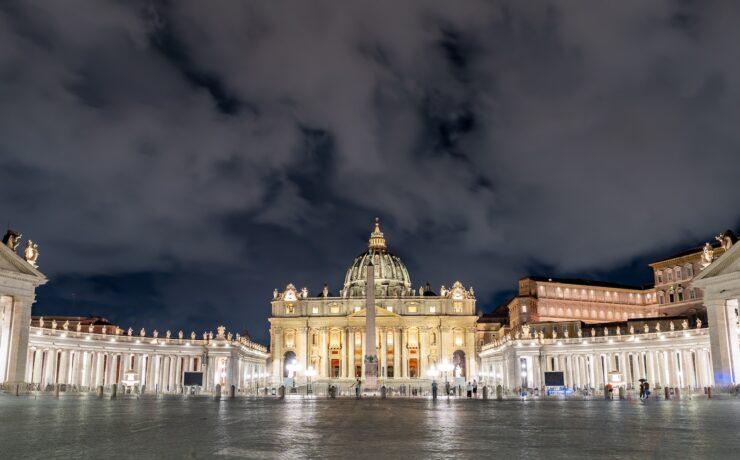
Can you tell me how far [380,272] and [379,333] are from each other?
28.8m

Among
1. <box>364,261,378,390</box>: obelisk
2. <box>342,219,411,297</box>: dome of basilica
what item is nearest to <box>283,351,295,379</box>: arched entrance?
<box>342,219,411,297</box>: dome of basilica

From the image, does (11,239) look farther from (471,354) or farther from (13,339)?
(471,354)

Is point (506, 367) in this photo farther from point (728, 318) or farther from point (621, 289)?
point (728, 318)

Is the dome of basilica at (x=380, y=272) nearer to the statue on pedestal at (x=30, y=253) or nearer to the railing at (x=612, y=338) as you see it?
the railing at (x=612, y=338)

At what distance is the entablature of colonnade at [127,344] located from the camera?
81375mm

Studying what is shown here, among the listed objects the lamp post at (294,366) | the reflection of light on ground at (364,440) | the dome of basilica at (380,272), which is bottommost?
the reflection of light on ground at (364,440)

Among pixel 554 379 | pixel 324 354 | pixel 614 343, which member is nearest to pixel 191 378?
pixel 554 379

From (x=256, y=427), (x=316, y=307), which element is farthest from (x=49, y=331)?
(x=316, y=307)

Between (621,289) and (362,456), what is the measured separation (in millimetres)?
144224

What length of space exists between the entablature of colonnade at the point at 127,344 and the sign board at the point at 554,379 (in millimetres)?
56732

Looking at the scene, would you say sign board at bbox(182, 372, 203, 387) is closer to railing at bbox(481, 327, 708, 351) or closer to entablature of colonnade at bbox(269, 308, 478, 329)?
railing at bbox(481, 327, 708, 351)

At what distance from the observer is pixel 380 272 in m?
186

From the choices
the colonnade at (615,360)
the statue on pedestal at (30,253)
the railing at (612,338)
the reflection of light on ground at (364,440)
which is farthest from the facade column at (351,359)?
the reflection of light on ground at (364,440)

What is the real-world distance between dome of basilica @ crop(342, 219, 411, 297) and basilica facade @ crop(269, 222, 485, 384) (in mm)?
10870
